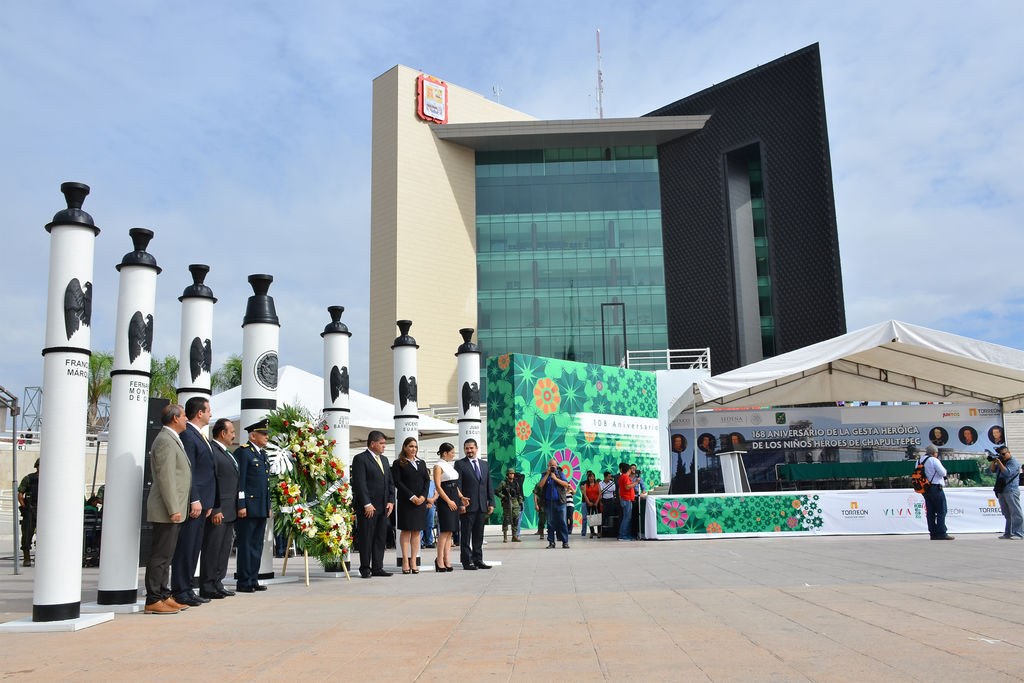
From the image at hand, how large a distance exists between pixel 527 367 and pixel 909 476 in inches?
360

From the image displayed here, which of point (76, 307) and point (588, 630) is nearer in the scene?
point (588, 630)

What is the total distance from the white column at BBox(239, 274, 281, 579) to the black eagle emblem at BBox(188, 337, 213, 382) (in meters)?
0.75

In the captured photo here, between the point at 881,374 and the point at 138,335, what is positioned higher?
the point at 881,374

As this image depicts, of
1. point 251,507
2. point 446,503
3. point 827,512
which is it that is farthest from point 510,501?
point 251,507

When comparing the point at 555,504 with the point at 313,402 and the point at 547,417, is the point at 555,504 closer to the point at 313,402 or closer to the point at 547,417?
the point at 547,417

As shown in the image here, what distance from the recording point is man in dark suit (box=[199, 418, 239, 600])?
26.3 feet

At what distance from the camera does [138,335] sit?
294 inches

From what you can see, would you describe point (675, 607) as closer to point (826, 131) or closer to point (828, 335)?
point (828, 335)

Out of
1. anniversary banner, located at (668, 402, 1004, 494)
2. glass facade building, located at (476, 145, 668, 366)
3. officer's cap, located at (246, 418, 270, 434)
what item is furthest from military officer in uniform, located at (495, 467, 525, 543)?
glass facade building, located at (476, 145, 668, 366)

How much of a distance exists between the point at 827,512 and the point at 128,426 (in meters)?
13.5

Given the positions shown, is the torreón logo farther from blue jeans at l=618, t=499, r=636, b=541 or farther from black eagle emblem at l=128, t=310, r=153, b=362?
black eagle emblem at l=128, t=310, r=153, b=362

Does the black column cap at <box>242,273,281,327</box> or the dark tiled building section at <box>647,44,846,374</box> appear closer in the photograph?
the black column cap at <box>242,273,281,327</box>

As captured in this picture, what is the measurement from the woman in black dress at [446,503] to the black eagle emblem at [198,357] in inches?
123

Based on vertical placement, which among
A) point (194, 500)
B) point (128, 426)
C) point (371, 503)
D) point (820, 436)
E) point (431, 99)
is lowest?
point (371, 503)
